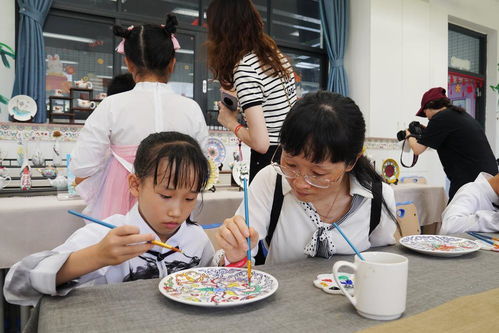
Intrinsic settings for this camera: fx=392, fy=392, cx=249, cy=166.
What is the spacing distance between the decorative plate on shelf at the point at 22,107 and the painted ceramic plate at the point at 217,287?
8.96ft

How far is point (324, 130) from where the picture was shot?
0.86 metres

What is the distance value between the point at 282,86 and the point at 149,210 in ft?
2.55

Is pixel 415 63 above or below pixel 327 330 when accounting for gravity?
above

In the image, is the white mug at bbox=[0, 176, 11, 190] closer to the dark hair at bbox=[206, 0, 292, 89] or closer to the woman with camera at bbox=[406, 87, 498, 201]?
the dark hair at bbox=[206, 0, 292, 89]

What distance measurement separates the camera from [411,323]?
54 cm

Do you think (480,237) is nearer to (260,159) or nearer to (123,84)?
(260,159)

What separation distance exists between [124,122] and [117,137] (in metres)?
0.06

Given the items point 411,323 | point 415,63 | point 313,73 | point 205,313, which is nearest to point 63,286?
point 205,313

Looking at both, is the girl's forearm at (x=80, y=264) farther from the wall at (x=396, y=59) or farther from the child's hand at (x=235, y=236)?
the wall at (x=396, y=59)

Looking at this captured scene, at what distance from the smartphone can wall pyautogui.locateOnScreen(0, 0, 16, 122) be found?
2.22 metres

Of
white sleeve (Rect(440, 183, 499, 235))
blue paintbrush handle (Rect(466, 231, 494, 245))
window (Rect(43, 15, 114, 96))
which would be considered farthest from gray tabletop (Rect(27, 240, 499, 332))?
window (Rect(43, 15, 114, 96))

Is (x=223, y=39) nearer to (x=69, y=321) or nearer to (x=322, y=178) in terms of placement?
(x=322, y=178)

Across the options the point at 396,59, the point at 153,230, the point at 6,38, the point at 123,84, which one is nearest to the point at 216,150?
the point at 123,84

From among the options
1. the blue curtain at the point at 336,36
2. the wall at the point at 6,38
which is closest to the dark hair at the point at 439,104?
Result: the blue curtain at the point at 336,36
